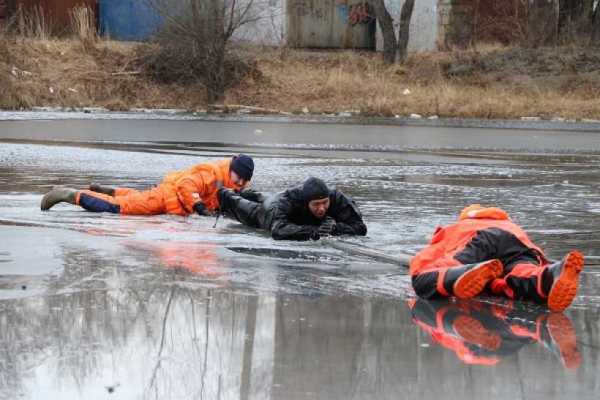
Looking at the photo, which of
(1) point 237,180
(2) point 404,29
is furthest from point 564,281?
(2) point 404,29

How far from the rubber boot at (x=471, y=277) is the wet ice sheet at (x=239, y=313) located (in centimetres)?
22

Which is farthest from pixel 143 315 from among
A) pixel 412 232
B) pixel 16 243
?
pixel 412 232

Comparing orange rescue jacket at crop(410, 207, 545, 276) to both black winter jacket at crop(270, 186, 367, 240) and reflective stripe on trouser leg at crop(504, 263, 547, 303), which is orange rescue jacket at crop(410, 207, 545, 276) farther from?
black winter jacket at crop(270, 186, 367, 240)

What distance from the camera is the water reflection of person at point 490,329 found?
18.8 ft

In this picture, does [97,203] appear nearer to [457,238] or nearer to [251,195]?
[251,195]

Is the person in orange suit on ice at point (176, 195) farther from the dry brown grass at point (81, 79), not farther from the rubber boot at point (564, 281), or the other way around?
the dry brown grass at point (81, 79)

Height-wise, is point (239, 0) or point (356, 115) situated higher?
point (239, 0)

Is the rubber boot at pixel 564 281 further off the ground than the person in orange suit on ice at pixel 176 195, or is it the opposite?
the rubber boot at pixel 564 281

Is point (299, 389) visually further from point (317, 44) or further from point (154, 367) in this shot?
point (317, 44)

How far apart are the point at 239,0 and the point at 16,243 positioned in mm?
29407

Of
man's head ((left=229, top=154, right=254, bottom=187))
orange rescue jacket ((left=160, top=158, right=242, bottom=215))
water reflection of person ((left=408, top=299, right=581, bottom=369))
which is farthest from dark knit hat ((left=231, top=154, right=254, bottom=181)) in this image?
water reflection of person ((left=408, top=299, right=581, bottom=369))

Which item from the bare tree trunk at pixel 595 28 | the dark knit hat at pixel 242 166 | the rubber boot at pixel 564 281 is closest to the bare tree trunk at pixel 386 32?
the bare tree trunk at pixel 595 28

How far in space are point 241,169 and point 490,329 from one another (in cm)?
519

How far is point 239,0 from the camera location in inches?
1479
